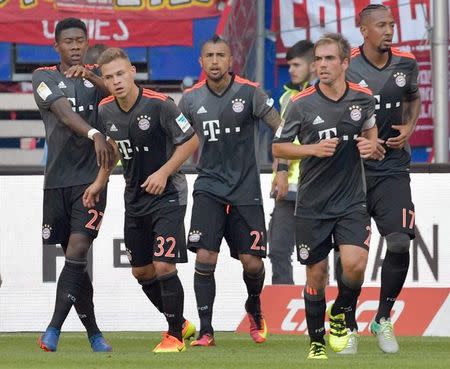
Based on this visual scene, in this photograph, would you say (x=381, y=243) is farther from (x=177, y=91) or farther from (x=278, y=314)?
(x=177, y=91)

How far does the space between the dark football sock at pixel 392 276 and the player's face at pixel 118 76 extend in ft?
6.93

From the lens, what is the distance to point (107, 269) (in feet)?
44.7

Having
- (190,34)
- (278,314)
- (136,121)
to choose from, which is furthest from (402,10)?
(136,121)

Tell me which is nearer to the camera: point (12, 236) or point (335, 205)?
point (335, 205)

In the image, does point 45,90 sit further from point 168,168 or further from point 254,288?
point 254,288

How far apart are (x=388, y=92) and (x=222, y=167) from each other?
4.52 feet

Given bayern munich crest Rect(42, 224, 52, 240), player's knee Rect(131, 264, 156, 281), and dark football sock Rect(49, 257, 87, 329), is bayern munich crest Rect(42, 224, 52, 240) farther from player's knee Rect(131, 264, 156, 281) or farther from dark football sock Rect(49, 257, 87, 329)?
player's knee Rect(131, 264, 156, 281)

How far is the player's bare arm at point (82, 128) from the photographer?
10.6 meters

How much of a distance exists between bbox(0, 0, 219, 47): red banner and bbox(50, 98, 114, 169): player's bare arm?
597cm

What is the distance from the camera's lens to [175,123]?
10758 mm

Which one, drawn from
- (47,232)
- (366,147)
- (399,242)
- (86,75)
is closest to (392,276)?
(399,242)

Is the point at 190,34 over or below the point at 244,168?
over

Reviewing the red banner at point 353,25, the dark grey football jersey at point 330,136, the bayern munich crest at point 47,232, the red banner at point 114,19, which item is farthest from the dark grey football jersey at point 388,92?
the red banner at point 114,19

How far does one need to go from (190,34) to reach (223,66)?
5.61 meters
